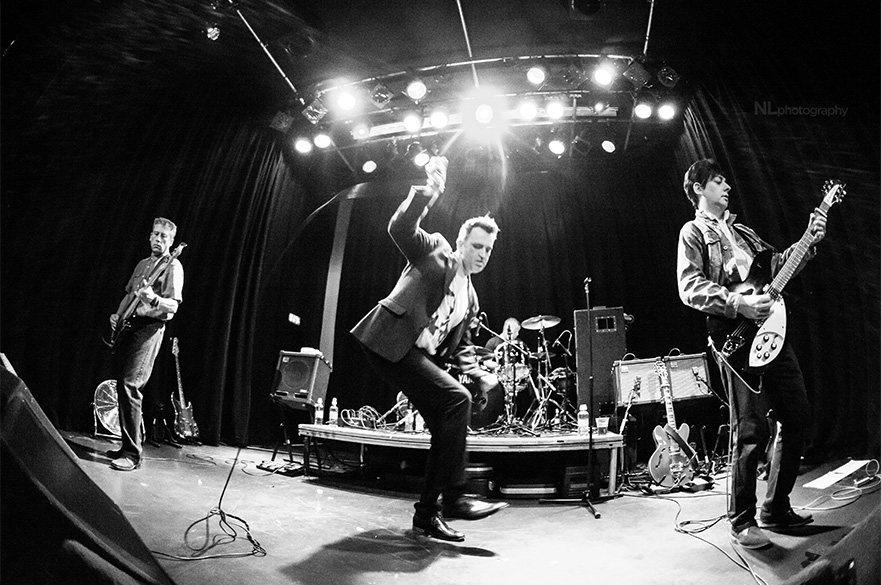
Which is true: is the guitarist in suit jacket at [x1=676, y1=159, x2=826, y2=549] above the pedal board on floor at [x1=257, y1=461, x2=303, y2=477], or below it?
above

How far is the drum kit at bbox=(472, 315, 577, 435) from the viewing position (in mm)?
3592

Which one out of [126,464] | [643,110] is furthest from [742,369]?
[126,464]

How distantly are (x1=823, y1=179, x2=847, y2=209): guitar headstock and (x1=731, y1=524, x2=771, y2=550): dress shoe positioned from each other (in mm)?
965

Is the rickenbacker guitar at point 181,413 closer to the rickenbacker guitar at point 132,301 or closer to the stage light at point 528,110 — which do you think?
the rickenbacker guitar at point 132,301

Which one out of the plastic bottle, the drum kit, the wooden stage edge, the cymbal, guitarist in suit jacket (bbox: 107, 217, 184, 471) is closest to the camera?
guitarist in suit jacket (bbox: 107, 217, 184, 471)

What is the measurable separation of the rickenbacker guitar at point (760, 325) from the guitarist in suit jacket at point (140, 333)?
5.87ft

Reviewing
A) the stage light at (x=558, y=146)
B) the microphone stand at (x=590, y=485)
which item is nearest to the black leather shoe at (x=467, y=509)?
the microphone stand at (x=590, y=485)

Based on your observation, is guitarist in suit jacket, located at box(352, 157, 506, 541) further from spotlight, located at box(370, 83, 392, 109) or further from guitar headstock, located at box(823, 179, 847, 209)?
guitar headstock, located at box(823, 179, 847, 209)

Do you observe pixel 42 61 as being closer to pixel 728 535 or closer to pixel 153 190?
pixel 153 190

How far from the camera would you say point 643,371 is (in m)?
2.17

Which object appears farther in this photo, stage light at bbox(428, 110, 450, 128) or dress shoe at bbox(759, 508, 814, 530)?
stage light at bbox(428, 110, 450, 128)

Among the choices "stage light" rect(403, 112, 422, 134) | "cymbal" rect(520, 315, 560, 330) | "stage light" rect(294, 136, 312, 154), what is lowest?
"cymbal" rect(520, 315, 560, 330)

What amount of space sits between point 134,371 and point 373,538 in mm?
924

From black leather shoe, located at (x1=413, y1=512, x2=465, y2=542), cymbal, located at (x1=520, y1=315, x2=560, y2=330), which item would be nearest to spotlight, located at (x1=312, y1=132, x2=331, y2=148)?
black leather shoe, located at (x1=413, y1=512, x2=465, y2=542)
